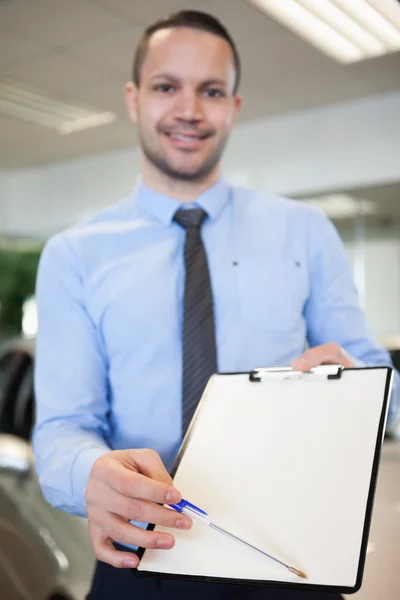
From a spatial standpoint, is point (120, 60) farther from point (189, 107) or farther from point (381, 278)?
point (189, 107)

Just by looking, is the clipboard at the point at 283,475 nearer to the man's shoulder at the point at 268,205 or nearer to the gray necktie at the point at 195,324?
the gray necktie at the point at 195,324

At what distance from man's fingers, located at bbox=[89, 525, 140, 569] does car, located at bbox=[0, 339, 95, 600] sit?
35.0 inches

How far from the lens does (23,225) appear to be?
713 centimetres

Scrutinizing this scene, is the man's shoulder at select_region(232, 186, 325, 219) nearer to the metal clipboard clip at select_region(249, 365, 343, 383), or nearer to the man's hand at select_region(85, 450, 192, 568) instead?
the metal clipboard clip at select_region(249, 365, 343, 383)

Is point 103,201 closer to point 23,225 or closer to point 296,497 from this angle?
point 23,225

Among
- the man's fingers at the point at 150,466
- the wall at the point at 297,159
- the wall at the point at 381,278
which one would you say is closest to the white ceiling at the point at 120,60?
the wall at the point at 297,159

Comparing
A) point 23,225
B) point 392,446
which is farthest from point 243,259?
point 23,225

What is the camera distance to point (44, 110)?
5004 millimetres

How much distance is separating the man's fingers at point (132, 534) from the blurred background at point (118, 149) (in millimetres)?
472

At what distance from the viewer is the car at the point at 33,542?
60.2 inches

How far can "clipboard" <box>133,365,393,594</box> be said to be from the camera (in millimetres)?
610

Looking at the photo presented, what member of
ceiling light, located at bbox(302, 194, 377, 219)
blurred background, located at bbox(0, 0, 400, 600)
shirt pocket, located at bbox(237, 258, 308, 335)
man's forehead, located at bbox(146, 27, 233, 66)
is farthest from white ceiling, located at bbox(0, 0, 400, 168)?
shirt pocket, located at bbox(237, 258, 308, 335)

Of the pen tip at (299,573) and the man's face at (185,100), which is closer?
the pen tip at (299,573)

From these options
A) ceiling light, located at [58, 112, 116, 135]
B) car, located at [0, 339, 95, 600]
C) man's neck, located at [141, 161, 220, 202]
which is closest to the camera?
man's neck, located at [141, 161, 220, 202]
